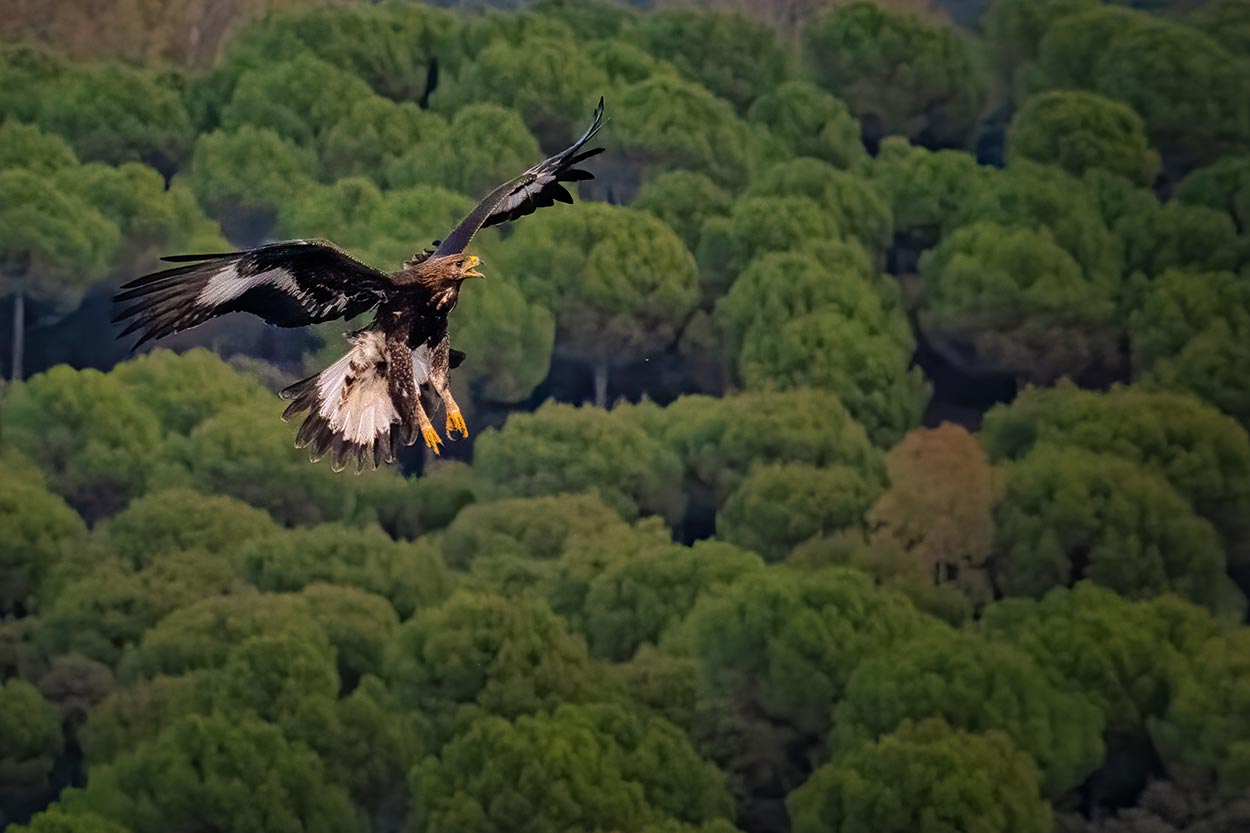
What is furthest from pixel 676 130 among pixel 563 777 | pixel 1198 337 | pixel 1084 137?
pixel 563 777

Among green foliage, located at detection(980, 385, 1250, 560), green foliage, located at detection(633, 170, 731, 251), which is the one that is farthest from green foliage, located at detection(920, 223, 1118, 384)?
green foliage, located at detection(633, 170, 731, 251)

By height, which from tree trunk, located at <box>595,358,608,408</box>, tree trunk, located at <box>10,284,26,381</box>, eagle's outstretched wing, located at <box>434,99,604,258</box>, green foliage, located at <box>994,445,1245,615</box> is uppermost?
eagle's outstretched wing, located at <box>434,99,604,258</box>

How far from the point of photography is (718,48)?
51.3 meters

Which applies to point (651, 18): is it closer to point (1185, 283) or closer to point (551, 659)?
point (1185, 283)

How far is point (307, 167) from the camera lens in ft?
158

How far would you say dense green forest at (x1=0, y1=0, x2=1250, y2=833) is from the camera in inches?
1574

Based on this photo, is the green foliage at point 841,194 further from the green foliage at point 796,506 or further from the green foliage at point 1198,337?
the green foliage at point 796,506

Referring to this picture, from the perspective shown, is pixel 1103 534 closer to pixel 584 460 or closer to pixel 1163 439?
pixel 1163 439

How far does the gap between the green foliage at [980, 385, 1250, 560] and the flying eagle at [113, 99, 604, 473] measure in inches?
1211

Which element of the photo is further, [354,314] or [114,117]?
[114,117]

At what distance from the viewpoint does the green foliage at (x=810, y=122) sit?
51062 millimetres

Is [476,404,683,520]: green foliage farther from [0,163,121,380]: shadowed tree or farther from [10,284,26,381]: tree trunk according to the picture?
[10,284,26,381]: tree trunk

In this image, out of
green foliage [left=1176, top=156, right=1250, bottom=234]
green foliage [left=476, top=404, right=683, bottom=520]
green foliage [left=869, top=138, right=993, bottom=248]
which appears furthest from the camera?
green foliage [left=1176, top=156, right=1250, bottom=234]

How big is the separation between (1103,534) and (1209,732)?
15.5ft
